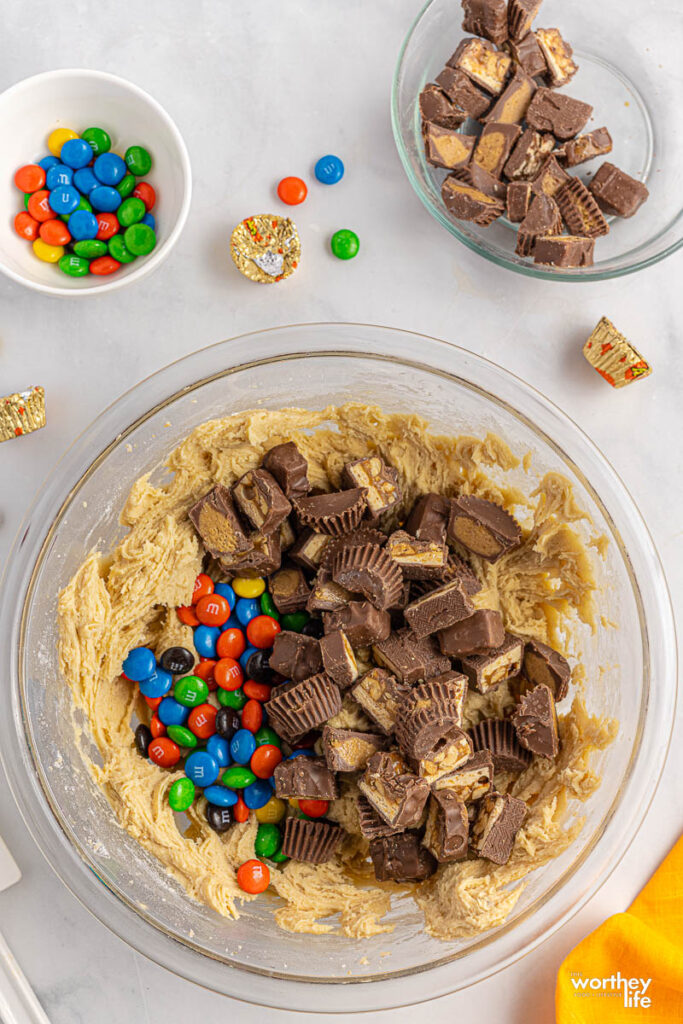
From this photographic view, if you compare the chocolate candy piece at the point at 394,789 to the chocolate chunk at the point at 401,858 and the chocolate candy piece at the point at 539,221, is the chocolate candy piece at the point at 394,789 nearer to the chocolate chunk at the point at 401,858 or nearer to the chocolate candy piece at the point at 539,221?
the chocolate chunk at the point at 401,858

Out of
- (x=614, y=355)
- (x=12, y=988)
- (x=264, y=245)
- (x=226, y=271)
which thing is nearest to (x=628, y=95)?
(x=614, y=355)

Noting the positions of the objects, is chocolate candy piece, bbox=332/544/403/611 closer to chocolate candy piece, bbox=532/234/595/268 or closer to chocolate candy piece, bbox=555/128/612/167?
chocolate candy piece, bbox=532/234/595/268

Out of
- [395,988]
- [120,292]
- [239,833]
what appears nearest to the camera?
[395,988]

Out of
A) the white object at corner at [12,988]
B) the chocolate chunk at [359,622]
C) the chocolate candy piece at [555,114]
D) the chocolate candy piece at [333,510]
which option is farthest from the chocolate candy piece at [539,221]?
the white object at corner at [12,988]

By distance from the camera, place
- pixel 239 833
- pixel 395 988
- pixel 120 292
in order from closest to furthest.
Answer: pixel 395 988 < pixel 239 833 < pixel 120 292

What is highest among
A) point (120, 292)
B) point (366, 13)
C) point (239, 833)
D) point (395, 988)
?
point (366, 13)

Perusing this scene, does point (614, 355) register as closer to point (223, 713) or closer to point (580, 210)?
point (580, 210)

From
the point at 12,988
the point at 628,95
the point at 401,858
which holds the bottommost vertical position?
the point at 12,988

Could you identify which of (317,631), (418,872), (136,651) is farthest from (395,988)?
(136,651)

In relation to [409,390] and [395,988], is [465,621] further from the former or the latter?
[395,988]
